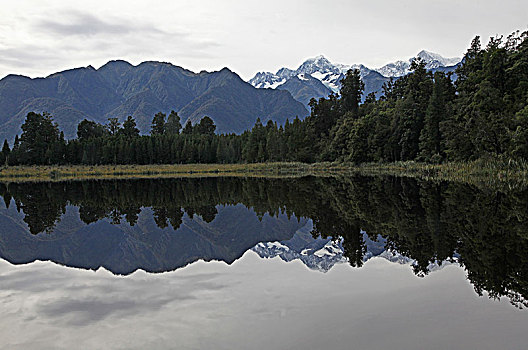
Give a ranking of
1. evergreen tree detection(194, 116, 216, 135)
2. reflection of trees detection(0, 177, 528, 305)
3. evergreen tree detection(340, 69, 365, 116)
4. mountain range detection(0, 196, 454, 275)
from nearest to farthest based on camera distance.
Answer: reflection of trees detection(0, 177, 528, 305), mountain range detection(0, 196, 454, 275), evergreen tree detection(340, 69, 365, 116), evergreen tree detection(194, 116, 216, 135)

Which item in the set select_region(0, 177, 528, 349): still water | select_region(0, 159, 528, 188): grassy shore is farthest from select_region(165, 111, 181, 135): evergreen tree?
select_region(0, 177, 528, 349): still water

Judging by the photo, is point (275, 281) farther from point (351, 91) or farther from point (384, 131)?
point (351, 91)

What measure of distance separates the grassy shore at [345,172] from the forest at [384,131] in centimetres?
194

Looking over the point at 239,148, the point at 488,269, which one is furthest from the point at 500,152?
the point at 239,148

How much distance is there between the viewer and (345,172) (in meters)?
72.4

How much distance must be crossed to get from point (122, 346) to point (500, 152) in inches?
1957

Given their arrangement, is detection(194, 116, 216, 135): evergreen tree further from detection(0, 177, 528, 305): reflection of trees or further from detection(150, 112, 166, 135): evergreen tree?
detection(0, 177, 528, 305): reflection of trees

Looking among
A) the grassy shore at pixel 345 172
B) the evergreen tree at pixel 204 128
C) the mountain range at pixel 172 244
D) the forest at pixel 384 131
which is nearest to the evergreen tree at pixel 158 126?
the forest at pixel 384 131

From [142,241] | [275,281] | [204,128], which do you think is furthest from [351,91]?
[275,281]

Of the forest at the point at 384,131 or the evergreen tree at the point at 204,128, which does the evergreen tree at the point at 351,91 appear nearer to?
the forest at the point at 384,131

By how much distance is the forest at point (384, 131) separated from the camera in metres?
51.1

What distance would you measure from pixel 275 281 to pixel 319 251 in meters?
3.56

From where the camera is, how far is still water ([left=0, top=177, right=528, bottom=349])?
680 centimetres

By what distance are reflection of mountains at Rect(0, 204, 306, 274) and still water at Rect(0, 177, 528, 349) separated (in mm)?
64
